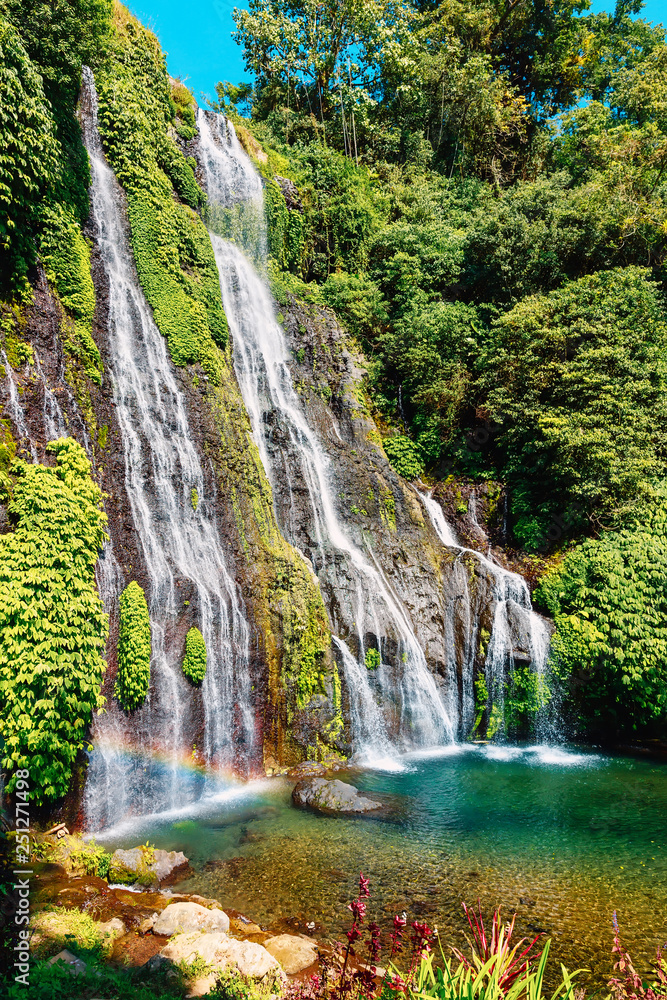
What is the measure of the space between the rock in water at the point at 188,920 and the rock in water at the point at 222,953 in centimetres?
23

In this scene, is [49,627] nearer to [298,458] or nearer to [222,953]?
[222,953]

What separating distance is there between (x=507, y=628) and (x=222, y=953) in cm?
1035

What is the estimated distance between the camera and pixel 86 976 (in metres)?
4.52

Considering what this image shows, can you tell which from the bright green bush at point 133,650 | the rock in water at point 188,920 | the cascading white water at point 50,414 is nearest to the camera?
the rock in water at point 188,920

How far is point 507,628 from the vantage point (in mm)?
13844

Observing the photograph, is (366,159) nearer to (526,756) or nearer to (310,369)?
(310,369)

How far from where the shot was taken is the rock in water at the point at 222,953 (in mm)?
4973

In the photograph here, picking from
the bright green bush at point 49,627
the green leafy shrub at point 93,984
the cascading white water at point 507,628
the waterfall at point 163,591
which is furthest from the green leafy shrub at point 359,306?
the green leafy shrub at point 93,984

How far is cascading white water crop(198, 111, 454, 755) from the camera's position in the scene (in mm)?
12547

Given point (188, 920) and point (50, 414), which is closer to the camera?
point (188, 920)

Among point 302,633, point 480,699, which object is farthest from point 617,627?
A: point 302,633

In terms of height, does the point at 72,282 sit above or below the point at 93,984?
above

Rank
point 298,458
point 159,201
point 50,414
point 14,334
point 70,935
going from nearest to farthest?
point 70,935
point 50,414
point 14,334
point 298,458
point 159,201
